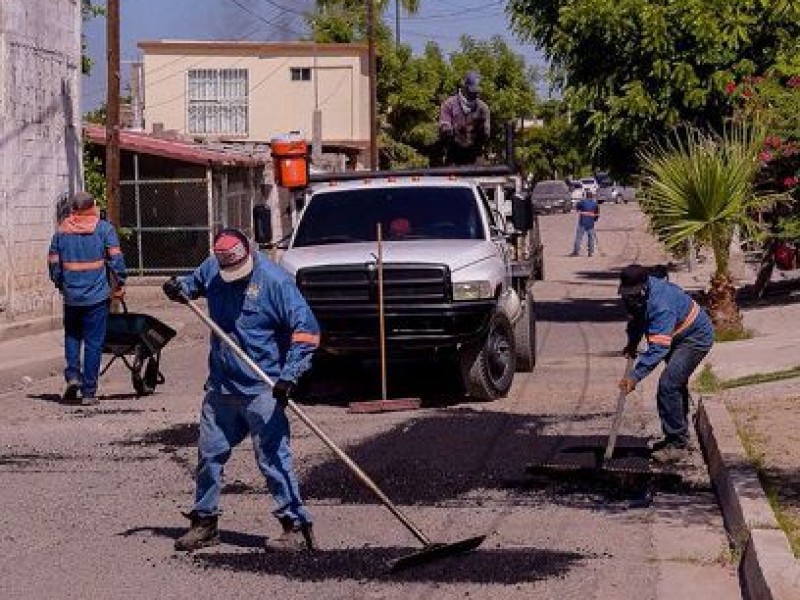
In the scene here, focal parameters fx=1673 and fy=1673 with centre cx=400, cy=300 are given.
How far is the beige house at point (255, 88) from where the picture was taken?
6003 cm

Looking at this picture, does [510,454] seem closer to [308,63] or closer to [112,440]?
[112,440]

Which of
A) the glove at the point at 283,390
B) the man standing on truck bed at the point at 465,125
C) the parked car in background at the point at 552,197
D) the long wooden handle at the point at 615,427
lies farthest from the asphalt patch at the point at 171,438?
the parked car in background at the point at 552,197

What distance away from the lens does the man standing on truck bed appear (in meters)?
21.5

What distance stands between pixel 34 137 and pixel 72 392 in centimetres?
932

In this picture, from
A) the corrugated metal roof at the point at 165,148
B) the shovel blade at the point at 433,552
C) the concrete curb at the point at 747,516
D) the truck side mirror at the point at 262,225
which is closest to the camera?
the concrete curb at the point at 747,516

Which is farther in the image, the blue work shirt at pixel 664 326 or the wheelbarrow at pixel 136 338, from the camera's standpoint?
the wheelbarrow at pixel 136 338

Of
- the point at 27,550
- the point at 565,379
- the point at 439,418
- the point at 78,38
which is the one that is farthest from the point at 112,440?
the point at 78,38

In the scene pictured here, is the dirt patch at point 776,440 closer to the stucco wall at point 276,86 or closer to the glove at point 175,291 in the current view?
the glove at point 175,291

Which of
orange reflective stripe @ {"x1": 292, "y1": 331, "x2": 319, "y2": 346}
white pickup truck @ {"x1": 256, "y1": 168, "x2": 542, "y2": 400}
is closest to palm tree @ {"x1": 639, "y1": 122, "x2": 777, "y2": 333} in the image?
white pickup truck @ {"x1": 256, "y1": 168, "x2": 542, "y2": 400}

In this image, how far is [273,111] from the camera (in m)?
61.4

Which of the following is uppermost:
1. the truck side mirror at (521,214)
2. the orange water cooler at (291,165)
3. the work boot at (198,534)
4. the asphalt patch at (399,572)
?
the orange water cooler at (291,165)

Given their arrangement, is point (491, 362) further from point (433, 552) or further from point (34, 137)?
point (34, 137)

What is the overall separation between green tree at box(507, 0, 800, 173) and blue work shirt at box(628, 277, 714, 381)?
12.5 meters

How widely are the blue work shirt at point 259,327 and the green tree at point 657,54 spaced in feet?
52.1
